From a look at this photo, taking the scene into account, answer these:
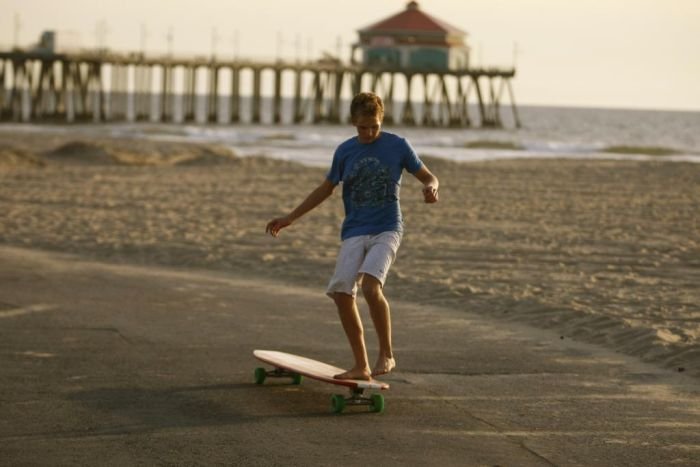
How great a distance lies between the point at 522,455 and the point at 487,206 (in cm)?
1411

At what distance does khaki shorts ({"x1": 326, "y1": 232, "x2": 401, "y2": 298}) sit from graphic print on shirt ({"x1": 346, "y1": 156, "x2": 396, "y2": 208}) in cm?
16

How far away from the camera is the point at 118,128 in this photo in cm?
6322

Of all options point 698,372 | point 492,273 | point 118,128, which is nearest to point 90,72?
point 118,128

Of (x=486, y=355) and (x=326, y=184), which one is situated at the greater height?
(x=326, y=184)

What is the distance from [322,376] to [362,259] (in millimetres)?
592

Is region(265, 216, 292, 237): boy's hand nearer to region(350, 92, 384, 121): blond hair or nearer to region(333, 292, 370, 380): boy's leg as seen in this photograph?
region(333, 292, 370, 380): boy's leg

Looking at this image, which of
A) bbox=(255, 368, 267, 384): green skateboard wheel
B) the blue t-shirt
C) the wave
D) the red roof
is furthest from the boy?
the red roof

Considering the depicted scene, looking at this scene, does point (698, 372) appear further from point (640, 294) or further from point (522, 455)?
point (640, 294)

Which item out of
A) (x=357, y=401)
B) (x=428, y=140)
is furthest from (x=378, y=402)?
(x=428, y=140)

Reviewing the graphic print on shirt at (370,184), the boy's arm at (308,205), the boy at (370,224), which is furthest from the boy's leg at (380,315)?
the boy's arm at (308,205)

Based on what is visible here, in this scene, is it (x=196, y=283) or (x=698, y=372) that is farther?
(x=196, y=283)

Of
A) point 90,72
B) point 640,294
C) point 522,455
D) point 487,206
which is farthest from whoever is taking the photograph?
point 90,72

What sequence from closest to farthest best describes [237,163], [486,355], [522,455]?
1. [522,455]
2. [486,355]
3. [237,163]

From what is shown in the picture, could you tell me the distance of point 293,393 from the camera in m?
7.04
